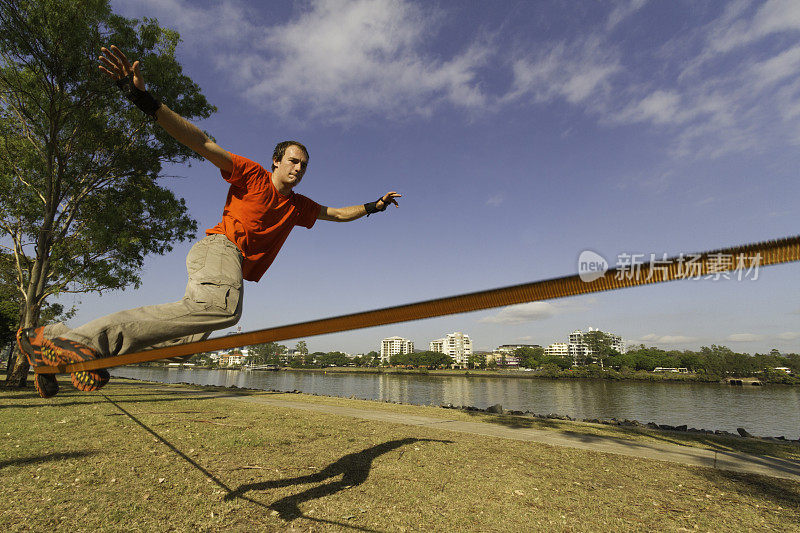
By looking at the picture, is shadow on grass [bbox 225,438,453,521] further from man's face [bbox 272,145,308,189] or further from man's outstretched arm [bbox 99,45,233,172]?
man's outstretched arm [bbox 99,45,233,172]

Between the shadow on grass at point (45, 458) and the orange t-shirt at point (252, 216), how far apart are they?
432 cm

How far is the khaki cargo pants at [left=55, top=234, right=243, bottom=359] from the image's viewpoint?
7.11ft

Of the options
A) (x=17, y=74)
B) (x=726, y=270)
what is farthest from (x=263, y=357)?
(x=726, y=270)

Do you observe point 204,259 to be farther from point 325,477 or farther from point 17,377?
point 17,377

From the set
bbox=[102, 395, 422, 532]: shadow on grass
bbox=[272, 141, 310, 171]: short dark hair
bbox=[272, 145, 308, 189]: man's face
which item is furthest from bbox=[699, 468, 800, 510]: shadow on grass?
bbox=[272, 141, 310, 171]: short dark hair

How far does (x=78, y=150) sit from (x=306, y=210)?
47.4 ft

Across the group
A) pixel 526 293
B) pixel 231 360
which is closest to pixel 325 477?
pixel 526 293

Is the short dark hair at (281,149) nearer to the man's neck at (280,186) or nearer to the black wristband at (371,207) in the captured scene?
the man's neck at (280,186)

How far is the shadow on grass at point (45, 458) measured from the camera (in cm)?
443

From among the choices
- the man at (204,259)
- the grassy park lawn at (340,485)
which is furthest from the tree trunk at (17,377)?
the man at (204,259)

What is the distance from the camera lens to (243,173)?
2.63 meters

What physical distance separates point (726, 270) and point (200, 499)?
453 centimetres

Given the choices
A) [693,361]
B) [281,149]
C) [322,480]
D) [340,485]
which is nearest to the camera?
[281,149]

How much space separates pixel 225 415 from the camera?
884 cm
